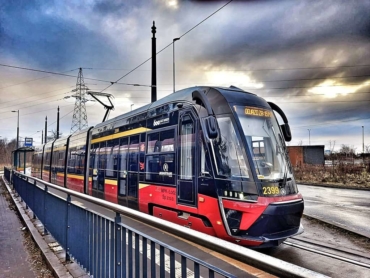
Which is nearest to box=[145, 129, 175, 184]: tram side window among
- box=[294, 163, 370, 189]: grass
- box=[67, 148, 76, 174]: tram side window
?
box=[67, 148, 76, 174]: tram side window

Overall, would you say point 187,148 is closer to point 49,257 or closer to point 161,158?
point 161,158

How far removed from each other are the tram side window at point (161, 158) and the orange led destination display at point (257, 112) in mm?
1840

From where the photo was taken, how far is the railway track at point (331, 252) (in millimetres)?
5103

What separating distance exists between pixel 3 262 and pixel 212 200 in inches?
147

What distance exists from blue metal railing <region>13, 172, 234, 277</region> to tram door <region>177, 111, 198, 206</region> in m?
2.49

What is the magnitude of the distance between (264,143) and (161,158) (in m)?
2.60

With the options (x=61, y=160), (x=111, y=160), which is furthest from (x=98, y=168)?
(x=61, y=160)

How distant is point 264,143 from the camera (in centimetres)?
598

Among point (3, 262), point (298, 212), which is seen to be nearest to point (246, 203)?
point (298, 212)

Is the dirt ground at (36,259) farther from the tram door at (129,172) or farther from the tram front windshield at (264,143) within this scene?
the tram front windshield at (264,143)

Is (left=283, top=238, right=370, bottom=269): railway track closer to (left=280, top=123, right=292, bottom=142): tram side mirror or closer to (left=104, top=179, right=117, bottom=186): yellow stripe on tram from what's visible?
(left=280, top=123, right=292, bottom=142): tram side mirror

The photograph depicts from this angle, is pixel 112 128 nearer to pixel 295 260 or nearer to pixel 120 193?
pixel 120 193

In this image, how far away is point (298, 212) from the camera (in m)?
5.65

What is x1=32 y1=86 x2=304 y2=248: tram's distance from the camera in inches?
205
